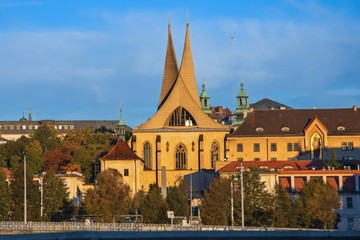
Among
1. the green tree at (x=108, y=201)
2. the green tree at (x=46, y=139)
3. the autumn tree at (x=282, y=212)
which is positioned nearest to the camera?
the autumn tree at (x=282, y=212)

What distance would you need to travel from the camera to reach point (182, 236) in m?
19.4

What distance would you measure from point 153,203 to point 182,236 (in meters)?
96.8

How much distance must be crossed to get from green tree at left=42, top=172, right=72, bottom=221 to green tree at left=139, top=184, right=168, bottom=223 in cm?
767

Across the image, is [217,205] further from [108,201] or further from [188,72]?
[188,72]

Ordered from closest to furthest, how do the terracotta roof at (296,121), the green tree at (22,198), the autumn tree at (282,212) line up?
the autumn tree at (282,212), the green tree at (22,198), the terracotta roof at (296,121)

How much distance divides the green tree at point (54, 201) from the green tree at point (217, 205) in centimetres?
1399

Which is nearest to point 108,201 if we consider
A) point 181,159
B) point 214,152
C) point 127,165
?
point 127,165

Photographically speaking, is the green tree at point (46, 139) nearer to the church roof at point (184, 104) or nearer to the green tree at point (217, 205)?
the church roof at point (184, 104)

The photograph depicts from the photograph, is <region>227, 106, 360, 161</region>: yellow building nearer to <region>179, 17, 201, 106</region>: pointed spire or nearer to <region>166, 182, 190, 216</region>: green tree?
<region>179, 17, 201, 106</region>: pointed spire

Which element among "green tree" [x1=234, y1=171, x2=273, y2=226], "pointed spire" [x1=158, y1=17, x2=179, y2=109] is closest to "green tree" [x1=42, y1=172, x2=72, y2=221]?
"green tree" [x1=234, y1=171, x2=273, y2=226]

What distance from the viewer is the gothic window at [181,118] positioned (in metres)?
169

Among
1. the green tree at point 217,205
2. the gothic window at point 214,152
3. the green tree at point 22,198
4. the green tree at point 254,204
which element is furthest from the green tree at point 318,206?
the gothic window at point 214,152

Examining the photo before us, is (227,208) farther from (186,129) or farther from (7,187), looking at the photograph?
(186,129)

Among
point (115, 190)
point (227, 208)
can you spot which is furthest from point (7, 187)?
point (227, 208)
